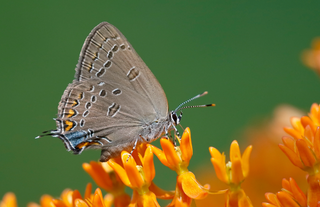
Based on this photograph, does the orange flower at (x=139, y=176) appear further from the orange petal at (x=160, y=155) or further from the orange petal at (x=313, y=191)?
the orange petal at (x=313, y=191)

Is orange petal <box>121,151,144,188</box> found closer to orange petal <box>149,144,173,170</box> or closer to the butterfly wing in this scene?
orange petal <box>149,144,173,170</box>

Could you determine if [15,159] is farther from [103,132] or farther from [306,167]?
[306,167]

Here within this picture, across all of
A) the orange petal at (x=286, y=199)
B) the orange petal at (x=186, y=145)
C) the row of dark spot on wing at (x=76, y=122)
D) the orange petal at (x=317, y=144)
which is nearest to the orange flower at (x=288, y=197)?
the orange petal at (x=286, y=199)

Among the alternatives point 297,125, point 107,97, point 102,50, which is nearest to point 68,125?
point 107,97

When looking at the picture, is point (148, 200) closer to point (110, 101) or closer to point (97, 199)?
point (97, 199)

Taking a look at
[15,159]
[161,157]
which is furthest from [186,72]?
[161,157]

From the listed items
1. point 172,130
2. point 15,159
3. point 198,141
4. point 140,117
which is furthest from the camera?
point 198,141
